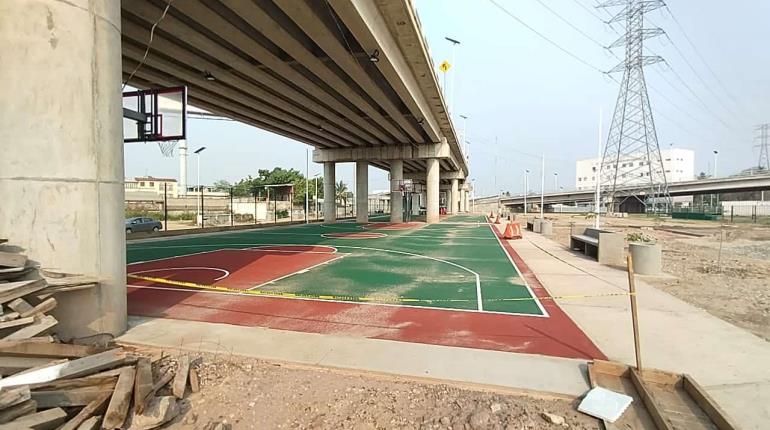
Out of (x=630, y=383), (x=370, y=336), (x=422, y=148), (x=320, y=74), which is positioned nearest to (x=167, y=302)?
(x=370, y=336)

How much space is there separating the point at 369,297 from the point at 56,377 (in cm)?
594

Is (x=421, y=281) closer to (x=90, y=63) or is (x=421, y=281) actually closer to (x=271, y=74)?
(x=90, y=63)

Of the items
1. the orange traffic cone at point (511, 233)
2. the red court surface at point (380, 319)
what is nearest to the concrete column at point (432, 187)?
the orange traffic cone at point (511, 233)

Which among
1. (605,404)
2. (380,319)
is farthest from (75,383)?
(605,404)

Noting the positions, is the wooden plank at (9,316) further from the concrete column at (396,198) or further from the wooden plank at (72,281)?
the concrete column at (396,198)

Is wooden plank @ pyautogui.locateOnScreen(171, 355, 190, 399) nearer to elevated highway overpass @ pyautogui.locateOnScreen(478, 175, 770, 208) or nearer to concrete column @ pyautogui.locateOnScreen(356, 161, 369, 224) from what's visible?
concrete column @ pyautogui.locateOnScreen(356, 161, 369, 224)

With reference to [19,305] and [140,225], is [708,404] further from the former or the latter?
[140,225]

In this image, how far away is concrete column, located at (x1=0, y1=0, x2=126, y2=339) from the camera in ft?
17.7

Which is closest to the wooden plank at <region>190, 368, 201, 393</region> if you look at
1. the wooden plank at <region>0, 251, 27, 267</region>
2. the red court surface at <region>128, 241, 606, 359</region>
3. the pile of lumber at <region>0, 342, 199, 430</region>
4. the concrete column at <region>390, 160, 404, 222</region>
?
the pile of lumber at <region>0, 342, 199, 430</region>

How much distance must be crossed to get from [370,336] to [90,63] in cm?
557

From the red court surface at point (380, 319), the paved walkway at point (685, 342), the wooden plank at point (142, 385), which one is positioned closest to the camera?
the wooden plank at point (142, 385)

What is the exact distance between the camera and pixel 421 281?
1153cm

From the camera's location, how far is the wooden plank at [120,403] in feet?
12.3

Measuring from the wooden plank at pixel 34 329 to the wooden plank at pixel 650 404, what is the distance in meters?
6.38
